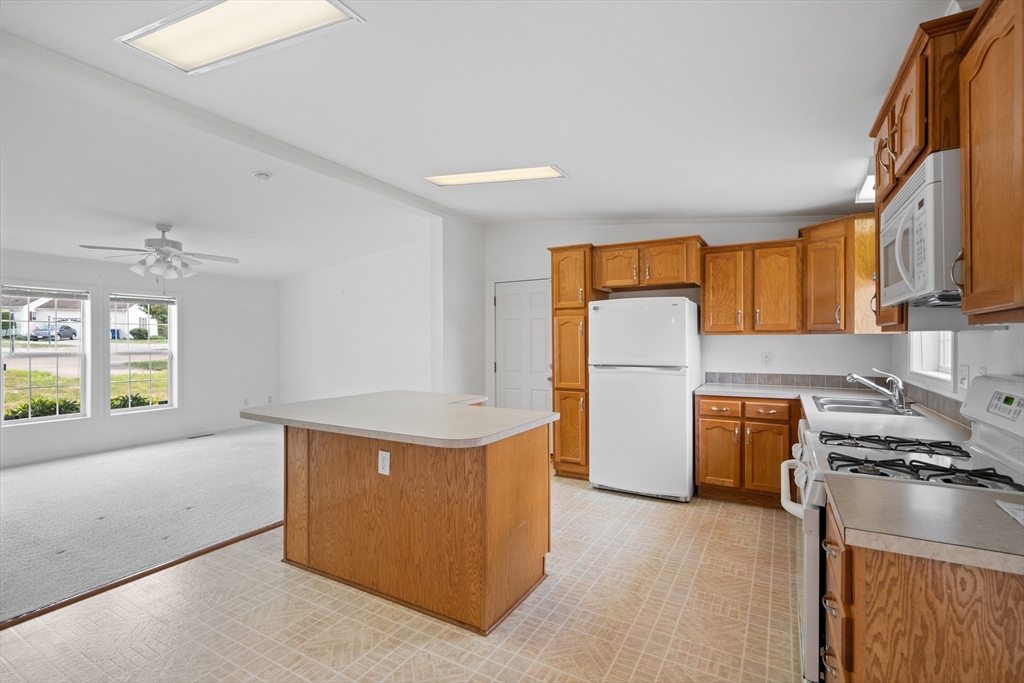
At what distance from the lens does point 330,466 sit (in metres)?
2.70

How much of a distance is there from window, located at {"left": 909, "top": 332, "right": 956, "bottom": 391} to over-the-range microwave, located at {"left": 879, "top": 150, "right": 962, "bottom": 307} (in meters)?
1.39

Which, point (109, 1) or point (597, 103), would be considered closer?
point (109, 1)

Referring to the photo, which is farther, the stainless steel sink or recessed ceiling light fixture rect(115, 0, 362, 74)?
the stainless steel sink

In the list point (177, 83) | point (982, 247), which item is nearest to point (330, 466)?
point (177, 83)

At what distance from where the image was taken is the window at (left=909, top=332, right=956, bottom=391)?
269 cm

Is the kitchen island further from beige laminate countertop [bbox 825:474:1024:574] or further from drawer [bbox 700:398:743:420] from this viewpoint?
drawer [bbox 700:398:743:420]

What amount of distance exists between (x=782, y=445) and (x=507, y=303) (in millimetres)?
2850

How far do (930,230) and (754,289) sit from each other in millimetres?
2751

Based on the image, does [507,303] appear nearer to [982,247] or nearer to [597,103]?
[597,103]

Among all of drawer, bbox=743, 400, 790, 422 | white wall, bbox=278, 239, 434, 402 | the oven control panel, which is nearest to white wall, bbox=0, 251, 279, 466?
white wall, bbox=278, 239, 434, 402

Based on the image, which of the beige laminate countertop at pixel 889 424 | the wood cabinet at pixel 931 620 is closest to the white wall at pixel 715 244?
the beige laminate countertop at pixel 889 424

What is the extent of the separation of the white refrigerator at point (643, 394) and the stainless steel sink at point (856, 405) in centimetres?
94

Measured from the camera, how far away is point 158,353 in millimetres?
6496

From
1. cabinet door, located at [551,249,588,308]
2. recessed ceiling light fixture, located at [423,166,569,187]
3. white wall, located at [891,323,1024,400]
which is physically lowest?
white wall, located at [891,323,1024,400]
